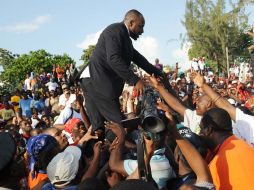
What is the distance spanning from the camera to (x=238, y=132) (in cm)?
414

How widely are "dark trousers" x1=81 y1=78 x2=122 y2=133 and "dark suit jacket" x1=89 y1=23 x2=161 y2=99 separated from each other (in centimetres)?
6

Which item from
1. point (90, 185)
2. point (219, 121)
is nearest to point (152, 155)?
point (90, 185)

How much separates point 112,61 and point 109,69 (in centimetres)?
32

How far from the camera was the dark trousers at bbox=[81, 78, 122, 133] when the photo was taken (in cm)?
464

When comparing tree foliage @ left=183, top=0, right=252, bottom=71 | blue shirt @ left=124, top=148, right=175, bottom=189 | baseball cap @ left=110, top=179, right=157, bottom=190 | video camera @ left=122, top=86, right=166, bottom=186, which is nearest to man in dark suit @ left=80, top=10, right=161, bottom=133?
blue shirt @ left=124, top=148, right=175, bottom=189

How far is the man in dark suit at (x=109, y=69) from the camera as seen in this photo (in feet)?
14.6

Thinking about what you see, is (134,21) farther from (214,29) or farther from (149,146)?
(214,29)

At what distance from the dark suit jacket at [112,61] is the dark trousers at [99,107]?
0.06 m

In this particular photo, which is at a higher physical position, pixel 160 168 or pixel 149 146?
pixel 149 146

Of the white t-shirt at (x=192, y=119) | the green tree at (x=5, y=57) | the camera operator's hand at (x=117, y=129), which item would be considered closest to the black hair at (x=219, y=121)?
the camera operator's hand at (x=117, y=129)

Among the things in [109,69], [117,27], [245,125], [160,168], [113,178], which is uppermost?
[117,27]

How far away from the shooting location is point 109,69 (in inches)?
184

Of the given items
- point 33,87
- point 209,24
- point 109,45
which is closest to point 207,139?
point 109,45

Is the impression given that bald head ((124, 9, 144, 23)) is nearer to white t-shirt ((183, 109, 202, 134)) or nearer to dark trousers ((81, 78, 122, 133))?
dark trousers ((81, 78, 122, 133))
